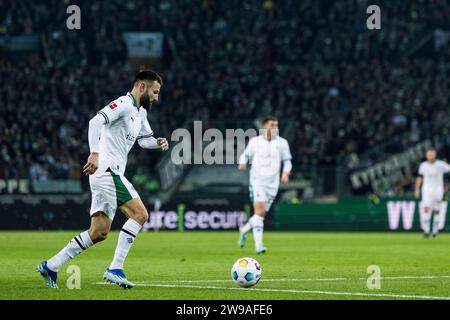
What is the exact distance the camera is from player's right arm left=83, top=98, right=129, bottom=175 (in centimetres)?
1054

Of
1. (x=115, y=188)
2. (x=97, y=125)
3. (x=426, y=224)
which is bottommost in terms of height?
(x=426, y=224)

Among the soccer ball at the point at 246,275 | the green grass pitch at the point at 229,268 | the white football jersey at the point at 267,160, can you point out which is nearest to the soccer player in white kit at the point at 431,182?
the green grass pitch at the point at 229,268

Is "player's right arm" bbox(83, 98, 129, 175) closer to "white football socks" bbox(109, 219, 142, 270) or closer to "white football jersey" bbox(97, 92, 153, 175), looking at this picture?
"white football jersey" bbox(97, 92, 153, 175)

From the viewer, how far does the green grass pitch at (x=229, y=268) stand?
10383mm

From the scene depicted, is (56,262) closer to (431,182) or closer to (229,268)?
(229,268)

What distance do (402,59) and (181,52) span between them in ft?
29.2

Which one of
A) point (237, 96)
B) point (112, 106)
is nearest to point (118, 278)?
point (112, 106)

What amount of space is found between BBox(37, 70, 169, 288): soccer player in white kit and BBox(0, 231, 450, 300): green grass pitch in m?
0.27

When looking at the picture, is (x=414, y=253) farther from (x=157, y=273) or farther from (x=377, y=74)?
(x=377, y=74)

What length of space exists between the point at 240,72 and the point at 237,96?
1609 millimetres

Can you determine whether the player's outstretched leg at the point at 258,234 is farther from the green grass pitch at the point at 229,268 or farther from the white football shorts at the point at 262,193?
the white football shorts at the point at 262,193

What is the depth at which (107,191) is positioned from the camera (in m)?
11.3

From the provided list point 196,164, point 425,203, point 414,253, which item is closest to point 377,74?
point 196,164

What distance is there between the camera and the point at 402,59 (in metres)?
41.7
